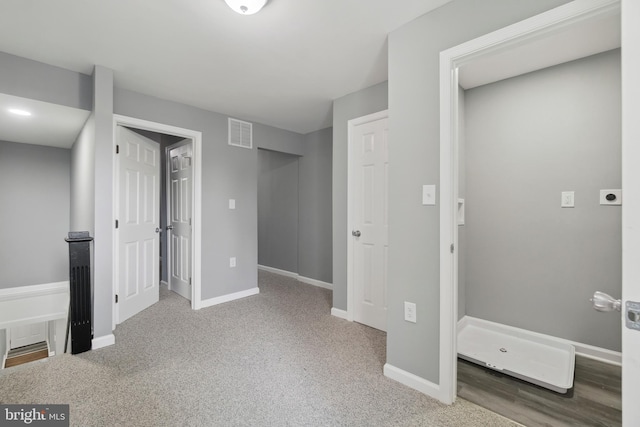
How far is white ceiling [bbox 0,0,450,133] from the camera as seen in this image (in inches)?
68.1

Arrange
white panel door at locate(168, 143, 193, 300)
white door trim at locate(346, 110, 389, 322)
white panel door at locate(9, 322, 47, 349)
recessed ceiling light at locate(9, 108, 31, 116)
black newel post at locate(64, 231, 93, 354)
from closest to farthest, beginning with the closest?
black newel post at locate(64, 231, 93, 354)
recessed ceiling light at locate(9, 108, 31, 116)
white door trim at locate(346, 110, 389, 322)
white panel door at locate(168, 143, 193, 300)
white panel door at locate(9, 322, 47, 349)

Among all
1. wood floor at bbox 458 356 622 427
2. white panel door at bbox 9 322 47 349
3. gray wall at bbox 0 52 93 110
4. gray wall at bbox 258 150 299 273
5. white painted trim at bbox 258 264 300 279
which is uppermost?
gray wall at bbox 0 52 93 110

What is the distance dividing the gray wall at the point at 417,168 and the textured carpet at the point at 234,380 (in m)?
0.31

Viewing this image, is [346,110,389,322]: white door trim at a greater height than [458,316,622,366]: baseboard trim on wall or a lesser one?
greater

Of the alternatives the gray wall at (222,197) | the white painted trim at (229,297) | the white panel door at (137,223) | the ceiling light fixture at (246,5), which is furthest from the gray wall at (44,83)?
the white painted trim at (229,297)

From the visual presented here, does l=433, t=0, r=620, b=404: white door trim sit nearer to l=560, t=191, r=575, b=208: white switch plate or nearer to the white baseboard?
l=560, t=191, r=575, b=208: white switch plate

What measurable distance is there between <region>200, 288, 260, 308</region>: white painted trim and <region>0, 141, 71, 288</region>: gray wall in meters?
2.71

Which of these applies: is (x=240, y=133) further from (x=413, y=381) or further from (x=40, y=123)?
(x=413, y=381)

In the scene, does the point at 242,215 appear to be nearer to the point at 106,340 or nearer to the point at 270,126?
the point at 270,126

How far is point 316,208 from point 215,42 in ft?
8.65

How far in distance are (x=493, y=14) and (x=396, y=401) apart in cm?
224

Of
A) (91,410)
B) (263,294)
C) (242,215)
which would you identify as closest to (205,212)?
(242,215)

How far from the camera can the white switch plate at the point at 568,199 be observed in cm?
232
